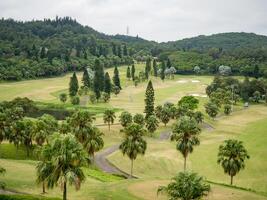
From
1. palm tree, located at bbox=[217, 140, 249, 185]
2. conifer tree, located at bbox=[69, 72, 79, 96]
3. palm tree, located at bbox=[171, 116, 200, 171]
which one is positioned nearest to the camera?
palm tree, located at bbox=[217, 140, 249, 185]

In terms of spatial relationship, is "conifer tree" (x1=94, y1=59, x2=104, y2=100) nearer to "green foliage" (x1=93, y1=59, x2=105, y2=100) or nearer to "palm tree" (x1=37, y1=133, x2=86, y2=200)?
"green foliage" (x1=93, y1=59, x2=105, y2=100)

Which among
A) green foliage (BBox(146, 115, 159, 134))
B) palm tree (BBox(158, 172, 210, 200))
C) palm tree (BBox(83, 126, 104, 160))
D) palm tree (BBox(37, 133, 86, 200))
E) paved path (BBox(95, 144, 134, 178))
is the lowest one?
paved path (BBox(95, 144, 134, 178))

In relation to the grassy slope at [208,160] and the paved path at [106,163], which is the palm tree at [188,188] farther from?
the paved path at [106,163]

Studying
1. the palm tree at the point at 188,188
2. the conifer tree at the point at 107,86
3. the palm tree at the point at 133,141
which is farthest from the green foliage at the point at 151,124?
the palm tree at the point at 188,188

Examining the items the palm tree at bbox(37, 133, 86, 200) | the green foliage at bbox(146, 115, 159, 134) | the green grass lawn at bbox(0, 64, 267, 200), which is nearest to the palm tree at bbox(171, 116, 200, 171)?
the green grass lawn at bbox(0, 64, 267, 200)

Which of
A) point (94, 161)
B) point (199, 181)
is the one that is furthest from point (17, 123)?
point (199, 181)

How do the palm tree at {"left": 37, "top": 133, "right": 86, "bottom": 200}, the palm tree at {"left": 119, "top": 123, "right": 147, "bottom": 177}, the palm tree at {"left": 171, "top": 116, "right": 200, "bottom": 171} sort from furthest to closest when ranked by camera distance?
the palm tree at {"left": 119, "top": 123, "right": 147, "bottom": 177} < the palm tree at {"left": 171, "top": 116, "right": 200, "bottom": 171} < the palm tree at {"left": 37, "top": 133, "right": 86, "bottom": 200}

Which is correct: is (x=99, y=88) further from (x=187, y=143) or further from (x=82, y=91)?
(x=187, y=143)

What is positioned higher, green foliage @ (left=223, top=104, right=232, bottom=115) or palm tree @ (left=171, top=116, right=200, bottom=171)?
palm tree @ (left=171, top=116, right=200, bottom=171)

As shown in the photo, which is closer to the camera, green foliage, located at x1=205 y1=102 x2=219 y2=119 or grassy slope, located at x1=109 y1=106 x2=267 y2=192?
grassy slope, located at x1=109 y1=106 x2=267 y2=192

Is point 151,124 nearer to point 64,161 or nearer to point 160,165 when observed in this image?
point 160,165
